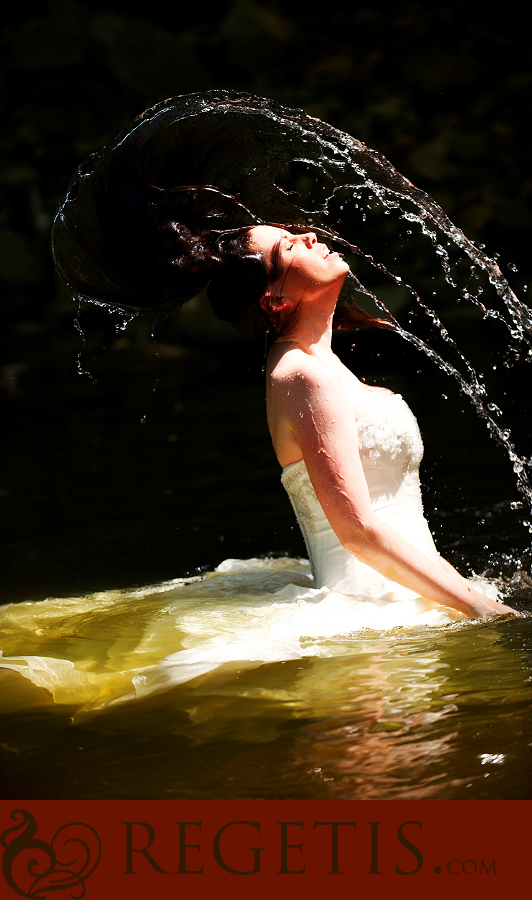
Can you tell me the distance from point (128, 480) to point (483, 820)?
4.31 meters

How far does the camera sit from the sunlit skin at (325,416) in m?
2.54

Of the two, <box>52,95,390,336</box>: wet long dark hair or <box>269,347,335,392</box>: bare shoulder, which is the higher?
<box>52,95,390,336</box>: wet long dark hair

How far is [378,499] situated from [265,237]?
34.2 inches

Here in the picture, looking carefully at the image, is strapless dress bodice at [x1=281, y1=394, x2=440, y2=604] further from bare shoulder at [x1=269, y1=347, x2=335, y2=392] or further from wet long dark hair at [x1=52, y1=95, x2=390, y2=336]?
wet long dark hair at [x1=52, y1=95, x2=390, y2=336]

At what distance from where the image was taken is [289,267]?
8.86 ft

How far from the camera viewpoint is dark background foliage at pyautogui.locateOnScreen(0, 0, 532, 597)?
14.3m

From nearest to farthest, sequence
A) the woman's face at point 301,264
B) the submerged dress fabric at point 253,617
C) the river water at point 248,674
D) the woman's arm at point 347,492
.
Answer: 1. the river water at point 248,674
2. the submerged dress fabric at point 253,617
3. the woman's arm at point 347,492
4. the woman's face at point 301,264

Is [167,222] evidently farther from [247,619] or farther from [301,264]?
[247,619]

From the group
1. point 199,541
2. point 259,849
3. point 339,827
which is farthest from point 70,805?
point 199,541

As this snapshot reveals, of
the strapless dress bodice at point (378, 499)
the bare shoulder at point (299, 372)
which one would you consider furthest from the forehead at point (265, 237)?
the strapless dress bodice at point (378, 499)

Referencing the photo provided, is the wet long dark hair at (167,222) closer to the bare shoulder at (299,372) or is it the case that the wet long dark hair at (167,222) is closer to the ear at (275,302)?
the ear at (275,302)

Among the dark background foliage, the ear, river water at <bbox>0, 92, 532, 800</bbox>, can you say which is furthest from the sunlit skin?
the dark background foliage

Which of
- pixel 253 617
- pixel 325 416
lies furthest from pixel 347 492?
pixel 253 617

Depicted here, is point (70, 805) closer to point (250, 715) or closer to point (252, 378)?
point (250, 715)
